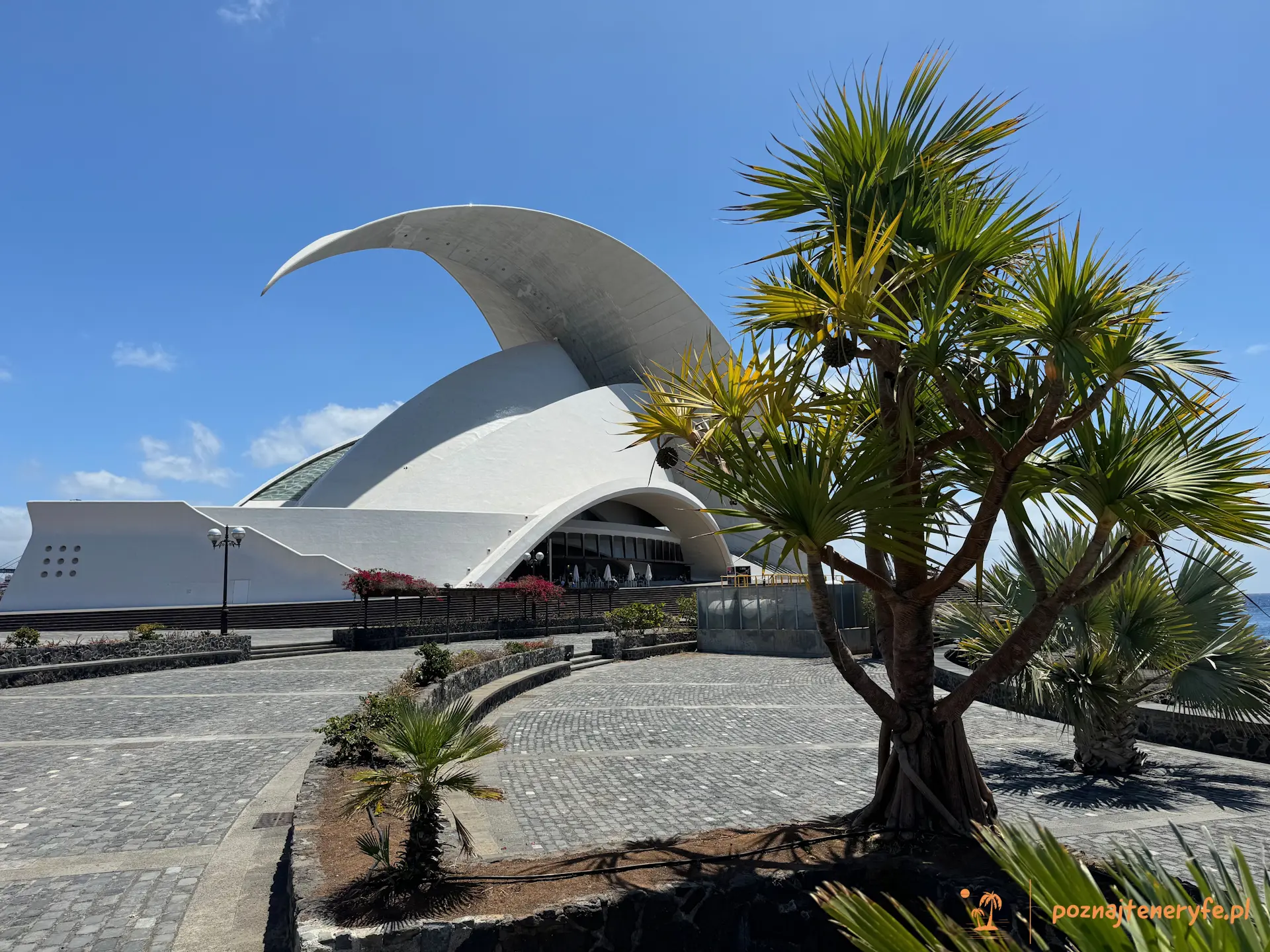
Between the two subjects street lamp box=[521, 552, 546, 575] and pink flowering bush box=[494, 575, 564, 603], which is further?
street lamp box=[521, 552, 546, 575]

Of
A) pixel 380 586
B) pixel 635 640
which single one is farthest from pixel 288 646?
pixel 635 640

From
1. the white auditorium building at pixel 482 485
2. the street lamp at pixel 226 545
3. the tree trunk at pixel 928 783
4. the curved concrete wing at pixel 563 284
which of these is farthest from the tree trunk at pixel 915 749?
the curved concrete wing at pixel 563 284

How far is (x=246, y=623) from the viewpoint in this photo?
25.8 meters

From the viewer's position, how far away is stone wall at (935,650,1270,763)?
7.79 meters

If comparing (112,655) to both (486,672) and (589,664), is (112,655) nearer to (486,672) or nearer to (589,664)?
(486,672)

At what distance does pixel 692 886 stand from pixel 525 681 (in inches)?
402

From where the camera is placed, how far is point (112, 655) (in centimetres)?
1566

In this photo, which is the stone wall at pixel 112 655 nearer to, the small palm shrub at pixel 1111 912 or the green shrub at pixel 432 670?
the green shrub at pixel 432 670

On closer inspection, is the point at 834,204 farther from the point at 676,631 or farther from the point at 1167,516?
the point at 676,631

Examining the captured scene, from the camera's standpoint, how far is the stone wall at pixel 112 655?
13797 millimetres

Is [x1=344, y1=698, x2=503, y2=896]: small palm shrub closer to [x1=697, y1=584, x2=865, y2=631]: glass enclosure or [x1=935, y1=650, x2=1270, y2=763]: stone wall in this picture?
[x1=935, y1=650, x2=1270, y2=763]: stone wall

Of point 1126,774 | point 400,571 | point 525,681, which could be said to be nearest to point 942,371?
point 1126,774

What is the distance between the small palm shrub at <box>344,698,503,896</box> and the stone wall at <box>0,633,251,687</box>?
12.7m

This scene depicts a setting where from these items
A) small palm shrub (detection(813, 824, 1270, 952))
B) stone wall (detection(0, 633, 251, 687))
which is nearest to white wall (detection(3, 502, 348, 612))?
stone wall (detection(0, 633, 251, 687))
